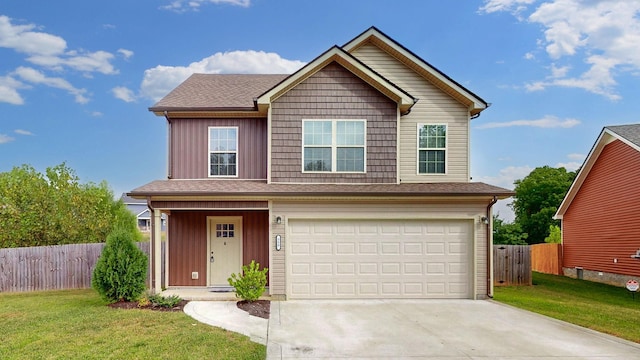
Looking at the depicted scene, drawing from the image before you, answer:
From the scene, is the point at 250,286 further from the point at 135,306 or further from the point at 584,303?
the point at 584,303

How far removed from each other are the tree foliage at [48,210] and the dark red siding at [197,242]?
8.12 metres

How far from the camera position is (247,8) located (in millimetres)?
16375

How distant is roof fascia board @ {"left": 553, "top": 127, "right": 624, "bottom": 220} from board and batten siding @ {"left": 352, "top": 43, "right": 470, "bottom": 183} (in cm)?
735

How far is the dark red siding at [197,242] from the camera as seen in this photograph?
12.7 metres

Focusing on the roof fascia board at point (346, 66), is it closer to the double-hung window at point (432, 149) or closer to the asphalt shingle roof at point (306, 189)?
the double-hung window at point (432, 149)

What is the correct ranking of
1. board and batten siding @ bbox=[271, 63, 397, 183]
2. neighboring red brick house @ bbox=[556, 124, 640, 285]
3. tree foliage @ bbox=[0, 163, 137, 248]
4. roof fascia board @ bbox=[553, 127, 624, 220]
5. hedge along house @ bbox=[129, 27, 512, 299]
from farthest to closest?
tree foliage @ bbox=[0, 163, 137, 248], roof fascia board @ bbox=[553, 127, 624, 220], neighboring red brick house @ bbox=[556, 124, 640, 285], board and batten siding @ bbox=[271, 63, 397, 183], hedge along house @ bbox=[129, 27, 512, 299]

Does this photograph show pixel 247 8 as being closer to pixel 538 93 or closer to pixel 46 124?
pixel 46 124

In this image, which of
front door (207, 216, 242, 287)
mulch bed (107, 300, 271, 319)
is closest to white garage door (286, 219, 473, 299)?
mulch bed (107, 300, 271, 319)

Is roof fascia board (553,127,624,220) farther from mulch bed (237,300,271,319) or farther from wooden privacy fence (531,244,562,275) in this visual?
mulch bed (237,300,271,319)

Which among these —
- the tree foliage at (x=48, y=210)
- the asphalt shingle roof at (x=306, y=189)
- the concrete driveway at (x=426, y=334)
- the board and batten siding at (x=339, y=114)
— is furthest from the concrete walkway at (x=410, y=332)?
the tree foliage at (x=48, y=210)

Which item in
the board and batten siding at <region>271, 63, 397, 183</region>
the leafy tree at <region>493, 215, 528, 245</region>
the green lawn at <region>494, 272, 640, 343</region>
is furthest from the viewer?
the leafy tree at <region>493, 215, 528, 245</region>

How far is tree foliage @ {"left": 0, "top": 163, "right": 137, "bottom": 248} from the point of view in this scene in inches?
680

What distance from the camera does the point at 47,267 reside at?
1448 cm

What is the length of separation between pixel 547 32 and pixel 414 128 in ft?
31.1
